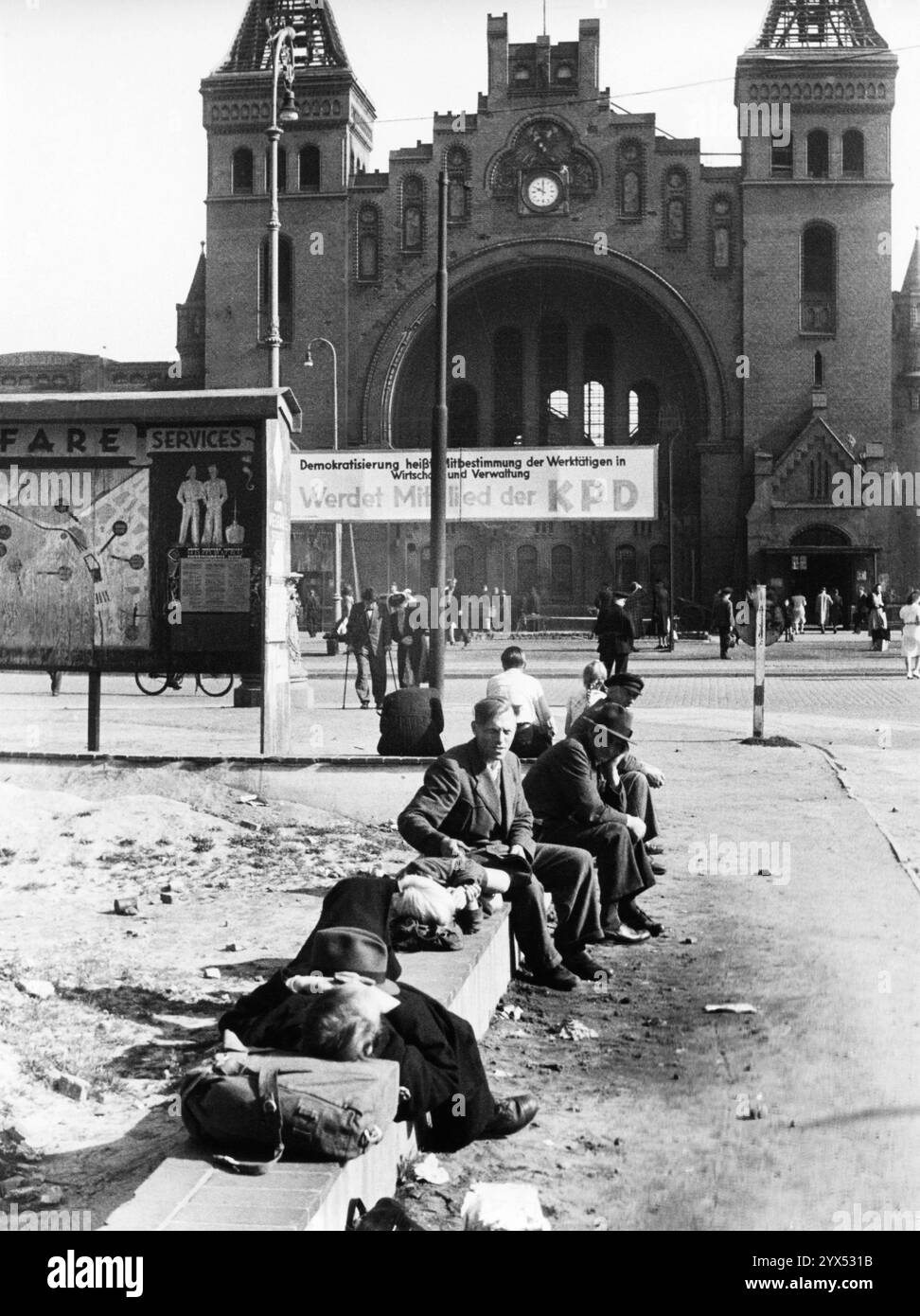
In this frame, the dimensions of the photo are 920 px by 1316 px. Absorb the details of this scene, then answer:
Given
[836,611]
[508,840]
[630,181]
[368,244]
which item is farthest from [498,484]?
[508,840]

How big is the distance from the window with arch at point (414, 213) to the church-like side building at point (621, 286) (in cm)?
7

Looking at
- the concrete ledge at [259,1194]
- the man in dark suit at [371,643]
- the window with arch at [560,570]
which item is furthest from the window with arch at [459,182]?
the concrete ledge at [259,1194]

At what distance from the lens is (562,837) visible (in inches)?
311

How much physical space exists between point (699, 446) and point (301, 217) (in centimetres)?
1584

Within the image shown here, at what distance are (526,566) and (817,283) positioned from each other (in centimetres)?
1381

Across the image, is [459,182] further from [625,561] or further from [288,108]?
[288,108]

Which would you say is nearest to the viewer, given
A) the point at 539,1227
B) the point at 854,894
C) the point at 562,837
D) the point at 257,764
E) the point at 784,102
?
the point at 539,1227

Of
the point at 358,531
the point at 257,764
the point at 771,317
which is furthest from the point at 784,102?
the point at 257,764

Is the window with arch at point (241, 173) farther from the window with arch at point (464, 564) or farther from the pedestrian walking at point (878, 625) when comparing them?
the pedestrian walking at point (878, 625)

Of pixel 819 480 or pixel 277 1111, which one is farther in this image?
pixel 819 480

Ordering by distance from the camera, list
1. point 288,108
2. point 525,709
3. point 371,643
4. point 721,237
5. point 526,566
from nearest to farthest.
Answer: point 525,709 → point 288,108 → point 371,643 → point 721,237 → point 526,566

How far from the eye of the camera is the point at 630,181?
176 ft
